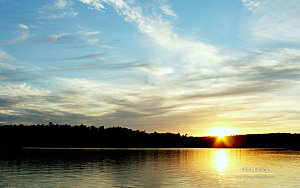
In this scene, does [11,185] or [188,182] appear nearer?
[11,185]

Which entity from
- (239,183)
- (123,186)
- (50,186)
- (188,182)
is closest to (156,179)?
(188,182)

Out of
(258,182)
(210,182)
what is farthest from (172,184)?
(258,182)

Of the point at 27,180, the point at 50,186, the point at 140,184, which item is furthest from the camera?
the point at 27,180

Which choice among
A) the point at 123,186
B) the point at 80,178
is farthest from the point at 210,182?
the point at 80,178

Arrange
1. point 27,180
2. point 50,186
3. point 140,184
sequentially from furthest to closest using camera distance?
point 27,180, point 140,184, point 50,186

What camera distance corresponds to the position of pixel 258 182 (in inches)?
2391

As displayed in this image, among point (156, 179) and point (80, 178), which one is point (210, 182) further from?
point (80, 178)

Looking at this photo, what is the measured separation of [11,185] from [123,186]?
19006mm

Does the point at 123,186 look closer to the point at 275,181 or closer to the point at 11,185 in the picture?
the point at 11,185

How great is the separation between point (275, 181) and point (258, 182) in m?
4.28

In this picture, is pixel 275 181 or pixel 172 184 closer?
pixel 172 184

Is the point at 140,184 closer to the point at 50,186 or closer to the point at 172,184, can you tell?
the point at 172,184

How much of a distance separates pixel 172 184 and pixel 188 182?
4163mm

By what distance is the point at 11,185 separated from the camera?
52969 mm
